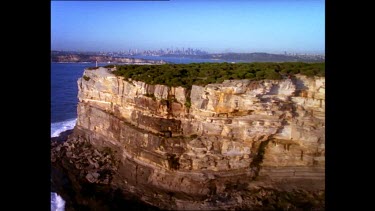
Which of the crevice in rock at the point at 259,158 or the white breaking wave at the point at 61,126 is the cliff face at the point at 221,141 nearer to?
the crevice in rock at the point at 259,158

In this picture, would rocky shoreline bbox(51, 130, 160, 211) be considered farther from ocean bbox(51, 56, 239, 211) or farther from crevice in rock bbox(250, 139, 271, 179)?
crevice in rock bbox(250, 139, 271, 179)

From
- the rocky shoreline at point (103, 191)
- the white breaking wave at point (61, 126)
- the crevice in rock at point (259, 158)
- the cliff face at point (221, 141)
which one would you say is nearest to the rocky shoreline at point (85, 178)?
the rocky shoreline at point (103, 191)

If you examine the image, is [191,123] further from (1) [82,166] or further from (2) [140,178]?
(1) [82,166]

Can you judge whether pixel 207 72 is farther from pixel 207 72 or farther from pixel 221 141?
pixel 221 141

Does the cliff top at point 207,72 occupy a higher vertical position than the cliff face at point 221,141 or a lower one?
higher

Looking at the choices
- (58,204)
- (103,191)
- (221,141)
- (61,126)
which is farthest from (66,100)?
(221,141)

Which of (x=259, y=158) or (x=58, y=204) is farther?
(x=259, y=158)
